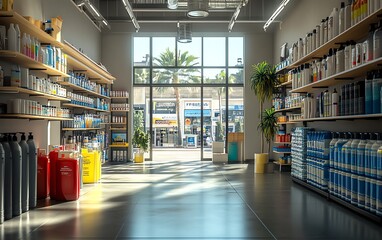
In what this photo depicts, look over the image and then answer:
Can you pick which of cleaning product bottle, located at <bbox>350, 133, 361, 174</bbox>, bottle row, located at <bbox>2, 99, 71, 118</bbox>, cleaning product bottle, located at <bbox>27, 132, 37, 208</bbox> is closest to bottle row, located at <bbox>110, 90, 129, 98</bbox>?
bottle row, located at <bbox>2, 99, 71, 118</bbox>

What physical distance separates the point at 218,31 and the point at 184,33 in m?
1.40

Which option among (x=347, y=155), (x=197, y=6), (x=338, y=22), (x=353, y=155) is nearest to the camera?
(x=353, y=155)

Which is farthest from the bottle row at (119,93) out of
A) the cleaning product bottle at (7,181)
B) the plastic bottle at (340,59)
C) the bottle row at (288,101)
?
the cleaning product bottle at (7,181)

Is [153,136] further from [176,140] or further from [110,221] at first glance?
[110,221]

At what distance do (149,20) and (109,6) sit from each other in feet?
5.63

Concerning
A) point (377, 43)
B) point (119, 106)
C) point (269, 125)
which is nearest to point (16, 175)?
point (377, 43)

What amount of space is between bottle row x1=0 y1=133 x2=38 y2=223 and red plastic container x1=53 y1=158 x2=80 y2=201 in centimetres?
62

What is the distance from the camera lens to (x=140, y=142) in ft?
45.9

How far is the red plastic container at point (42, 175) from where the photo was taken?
6684 mm

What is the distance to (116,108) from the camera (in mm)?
14391

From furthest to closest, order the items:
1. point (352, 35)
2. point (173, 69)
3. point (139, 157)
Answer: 1. point (173, 69)
2. point (139, 157)
3. point (352, 35)

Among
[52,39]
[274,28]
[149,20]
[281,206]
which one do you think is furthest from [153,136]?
[281,206]

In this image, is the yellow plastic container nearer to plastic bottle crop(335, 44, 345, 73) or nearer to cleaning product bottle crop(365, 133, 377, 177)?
plastic bottle crop(335, 44, 345, 73)

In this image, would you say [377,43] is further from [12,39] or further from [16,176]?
[16,176]
